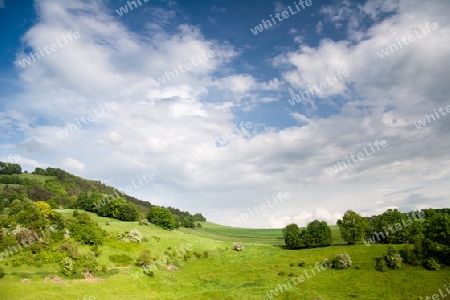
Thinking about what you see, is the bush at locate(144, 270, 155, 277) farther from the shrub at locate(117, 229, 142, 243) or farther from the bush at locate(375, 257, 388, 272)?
the bush at locate(375, 257, 388, 272)

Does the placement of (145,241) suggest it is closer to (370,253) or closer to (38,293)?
(38,293)

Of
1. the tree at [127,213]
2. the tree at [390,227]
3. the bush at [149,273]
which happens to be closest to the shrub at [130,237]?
the bush at [149,273]

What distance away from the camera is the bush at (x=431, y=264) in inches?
1998

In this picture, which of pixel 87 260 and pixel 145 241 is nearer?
pixel 87 260

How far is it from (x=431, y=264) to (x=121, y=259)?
202 ft

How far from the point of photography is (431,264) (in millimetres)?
51281

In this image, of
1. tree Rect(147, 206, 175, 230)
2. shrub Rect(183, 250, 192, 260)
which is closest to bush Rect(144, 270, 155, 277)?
shrub Rect(183, 250, 192, 260)

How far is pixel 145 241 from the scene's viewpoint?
250ft

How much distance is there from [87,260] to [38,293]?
546 inches

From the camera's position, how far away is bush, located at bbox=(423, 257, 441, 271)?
50759 mm

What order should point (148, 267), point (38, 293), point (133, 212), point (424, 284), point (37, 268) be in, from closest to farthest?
1. point (38, 293)
2. point (424, 284)
3. point (37, 268)
4. point (148, 267)
5. point (133, 212)

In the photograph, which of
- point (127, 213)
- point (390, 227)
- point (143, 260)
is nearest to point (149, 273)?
point (143, 260)

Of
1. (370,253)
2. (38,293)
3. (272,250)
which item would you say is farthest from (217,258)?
(38,293)

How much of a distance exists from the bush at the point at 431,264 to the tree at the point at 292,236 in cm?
3339
